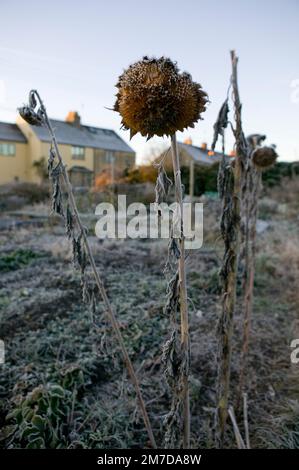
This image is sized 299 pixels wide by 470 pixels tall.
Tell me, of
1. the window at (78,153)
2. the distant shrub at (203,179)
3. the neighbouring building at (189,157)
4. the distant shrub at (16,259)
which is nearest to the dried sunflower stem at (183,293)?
the distant shrub at (16,259)

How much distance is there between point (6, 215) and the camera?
444 inches

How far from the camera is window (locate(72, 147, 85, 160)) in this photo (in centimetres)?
2445

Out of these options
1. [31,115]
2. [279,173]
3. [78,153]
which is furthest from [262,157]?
[78,153]

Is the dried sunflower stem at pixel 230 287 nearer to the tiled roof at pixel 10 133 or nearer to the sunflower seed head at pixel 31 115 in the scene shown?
the sunflower seed head at pixel 31 115

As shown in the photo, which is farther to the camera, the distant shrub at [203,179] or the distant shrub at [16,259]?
the distant shrub at [203,179]

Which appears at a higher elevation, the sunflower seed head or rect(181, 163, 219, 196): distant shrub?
rect(181, 163, 219, 196): distant shrub

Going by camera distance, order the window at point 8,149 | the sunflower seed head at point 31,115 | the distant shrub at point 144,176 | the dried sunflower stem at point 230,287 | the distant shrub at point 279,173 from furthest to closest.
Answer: the window at point 8,149, the distant shrub at point 144,176, the distant shrub at point 279,173, the dried sunflower stem at point 230,287, the sunflower seed head at point 31,115

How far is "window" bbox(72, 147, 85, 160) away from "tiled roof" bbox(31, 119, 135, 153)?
33 cm

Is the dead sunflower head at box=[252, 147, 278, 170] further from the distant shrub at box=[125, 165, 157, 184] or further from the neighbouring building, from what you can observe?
the distant shrub at box=[125, 165, 157, 184]

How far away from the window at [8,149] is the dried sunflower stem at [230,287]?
24.2 m

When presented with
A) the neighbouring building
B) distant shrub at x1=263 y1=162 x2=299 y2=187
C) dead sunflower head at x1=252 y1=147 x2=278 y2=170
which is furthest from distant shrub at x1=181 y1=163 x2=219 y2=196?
dead sunflower head at x1=252 y1=147 x2=278 y2=170

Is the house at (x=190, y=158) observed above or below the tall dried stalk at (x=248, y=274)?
above

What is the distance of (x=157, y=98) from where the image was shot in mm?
791

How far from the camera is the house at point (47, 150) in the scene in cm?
2270
